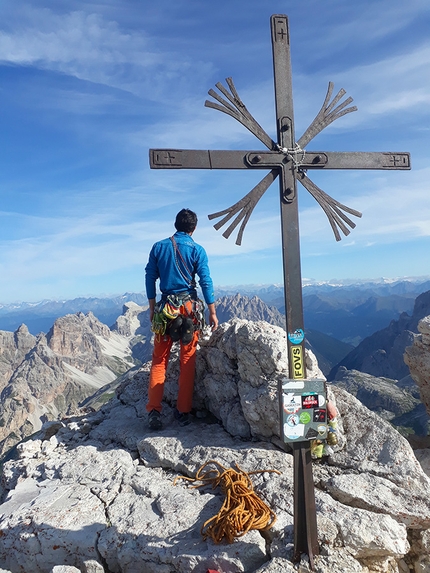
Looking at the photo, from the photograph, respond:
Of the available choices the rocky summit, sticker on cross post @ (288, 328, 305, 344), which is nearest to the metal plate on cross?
sticker on cross post @ (288, 328, 305, 344)

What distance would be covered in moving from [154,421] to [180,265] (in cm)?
321

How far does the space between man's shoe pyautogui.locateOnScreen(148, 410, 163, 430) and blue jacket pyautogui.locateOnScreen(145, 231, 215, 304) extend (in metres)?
2.51

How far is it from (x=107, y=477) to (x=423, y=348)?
7.97 m

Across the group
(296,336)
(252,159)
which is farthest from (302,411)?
(252,159)

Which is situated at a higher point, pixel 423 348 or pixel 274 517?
pixel 423 348

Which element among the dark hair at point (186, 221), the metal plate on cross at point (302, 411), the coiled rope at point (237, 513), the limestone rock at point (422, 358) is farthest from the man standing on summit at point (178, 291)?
the limestone rock at point (422, 358)

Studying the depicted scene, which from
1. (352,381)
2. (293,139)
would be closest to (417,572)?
(293,139)

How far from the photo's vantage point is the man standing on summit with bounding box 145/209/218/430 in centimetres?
747

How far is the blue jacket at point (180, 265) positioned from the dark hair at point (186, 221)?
118 mm

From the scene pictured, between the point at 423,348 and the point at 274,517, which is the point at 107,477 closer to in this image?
the point at 274,517

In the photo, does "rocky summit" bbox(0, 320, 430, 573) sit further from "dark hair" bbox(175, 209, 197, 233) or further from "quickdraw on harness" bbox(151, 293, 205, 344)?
"dark hair" bbox(175, 209, 197, 233)

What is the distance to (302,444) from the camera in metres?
4.73

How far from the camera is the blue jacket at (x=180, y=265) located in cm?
746

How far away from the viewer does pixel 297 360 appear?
4.78 meters
